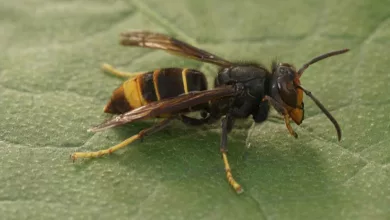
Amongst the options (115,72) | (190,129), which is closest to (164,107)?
(190,129)

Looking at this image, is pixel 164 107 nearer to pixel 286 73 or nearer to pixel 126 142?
pixel 126 142

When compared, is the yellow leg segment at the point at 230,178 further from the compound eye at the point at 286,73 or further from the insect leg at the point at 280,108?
the compound eye at the point at 286,73

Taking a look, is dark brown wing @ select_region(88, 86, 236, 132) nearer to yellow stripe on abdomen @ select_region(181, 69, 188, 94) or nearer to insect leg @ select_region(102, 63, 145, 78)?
yellow stripe on abdomen @ select_region(181, 69, 188, 94)

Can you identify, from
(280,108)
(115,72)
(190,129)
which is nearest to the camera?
(280,108)

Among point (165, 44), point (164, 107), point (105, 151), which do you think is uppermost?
point (165, 44)

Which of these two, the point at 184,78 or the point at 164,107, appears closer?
the point at 164,107

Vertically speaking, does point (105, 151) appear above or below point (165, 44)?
below

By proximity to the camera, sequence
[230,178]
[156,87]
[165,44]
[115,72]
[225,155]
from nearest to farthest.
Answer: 1. [230,178]
2. [225,155]
3. [156,87]
4. [165,44]
5. [115,72]
